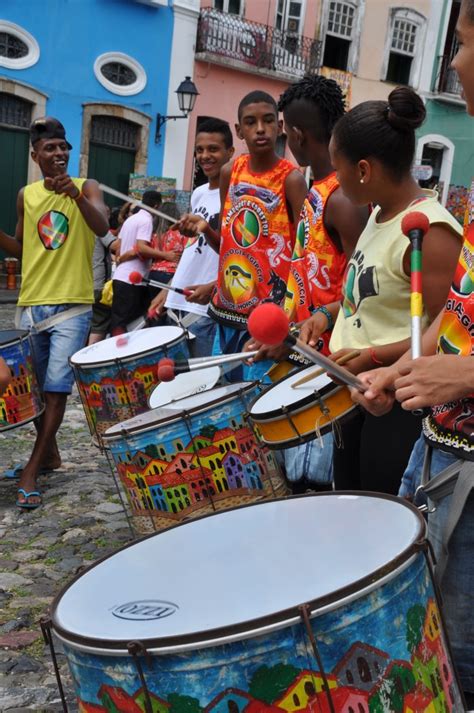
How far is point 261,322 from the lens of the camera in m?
1.69

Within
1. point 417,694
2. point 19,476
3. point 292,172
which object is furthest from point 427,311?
point 19,476

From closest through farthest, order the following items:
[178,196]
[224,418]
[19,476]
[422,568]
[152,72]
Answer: [422,568] → [224,418] → [19,476] → [178,196] → [152,72]

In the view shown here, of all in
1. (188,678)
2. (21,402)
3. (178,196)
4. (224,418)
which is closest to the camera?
(188,678)

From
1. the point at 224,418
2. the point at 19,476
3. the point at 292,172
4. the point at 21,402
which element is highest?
the point at 292,172

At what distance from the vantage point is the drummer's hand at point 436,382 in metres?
1.74

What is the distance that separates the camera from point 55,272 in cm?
484

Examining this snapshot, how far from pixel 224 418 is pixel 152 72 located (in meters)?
15.5

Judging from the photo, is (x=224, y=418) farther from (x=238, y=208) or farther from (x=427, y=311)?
(x=238, y=208)

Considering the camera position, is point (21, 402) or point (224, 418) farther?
point (21, 402)

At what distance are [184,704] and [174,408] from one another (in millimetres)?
1868

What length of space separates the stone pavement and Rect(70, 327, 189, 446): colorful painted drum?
41 cm

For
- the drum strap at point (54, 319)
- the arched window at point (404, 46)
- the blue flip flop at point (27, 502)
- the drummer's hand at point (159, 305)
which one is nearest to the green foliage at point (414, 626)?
the blue flip flop at point (27, 502)

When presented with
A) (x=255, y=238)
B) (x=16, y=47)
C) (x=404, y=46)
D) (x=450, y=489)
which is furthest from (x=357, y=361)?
(x=404, y=46)

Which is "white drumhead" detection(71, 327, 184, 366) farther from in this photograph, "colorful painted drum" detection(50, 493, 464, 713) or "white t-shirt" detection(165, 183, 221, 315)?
"colorful painted drum" detection(50, 493, 464, 713)
